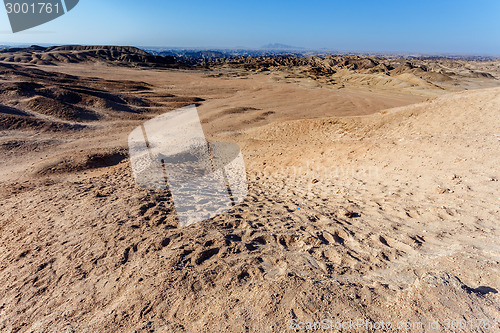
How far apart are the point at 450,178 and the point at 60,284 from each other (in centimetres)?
696

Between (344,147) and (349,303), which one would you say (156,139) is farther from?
(349,303)

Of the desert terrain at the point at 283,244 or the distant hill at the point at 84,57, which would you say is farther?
the distant hill at the point at 84,57

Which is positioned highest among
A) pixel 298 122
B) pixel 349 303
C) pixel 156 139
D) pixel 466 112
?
pixel 466 112

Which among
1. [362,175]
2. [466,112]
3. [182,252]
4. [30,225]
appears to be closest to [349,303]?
[182,252]

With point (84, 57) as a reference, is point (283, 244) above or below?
below

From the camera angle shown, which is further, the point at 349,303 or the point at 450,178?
the point at 450,178

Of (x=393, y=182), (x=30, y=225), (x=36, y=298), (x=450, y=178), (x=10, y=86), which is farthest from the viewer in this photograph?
(x=10, y=86)

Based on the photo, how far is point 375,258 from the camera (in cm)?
384

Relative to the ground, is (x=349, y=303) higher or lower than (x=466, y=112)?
lower

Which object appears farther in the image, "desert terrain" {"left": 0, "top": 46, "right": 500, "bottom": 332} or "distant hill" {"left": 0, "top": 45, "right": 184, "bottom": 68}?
"distant hill" {"left": 0, "top": 45, "right": 184, "bottom": 68}

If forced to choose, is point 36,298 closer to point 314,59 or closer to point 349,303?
point 349,303

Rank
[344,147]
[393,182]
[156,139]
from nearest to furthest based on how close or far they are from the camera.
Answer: [393,182] < [344,147] < [156,139]

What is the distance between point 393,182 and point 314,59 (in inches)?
3265

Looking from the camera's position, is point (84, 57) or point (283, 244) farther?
point (84, 57)
